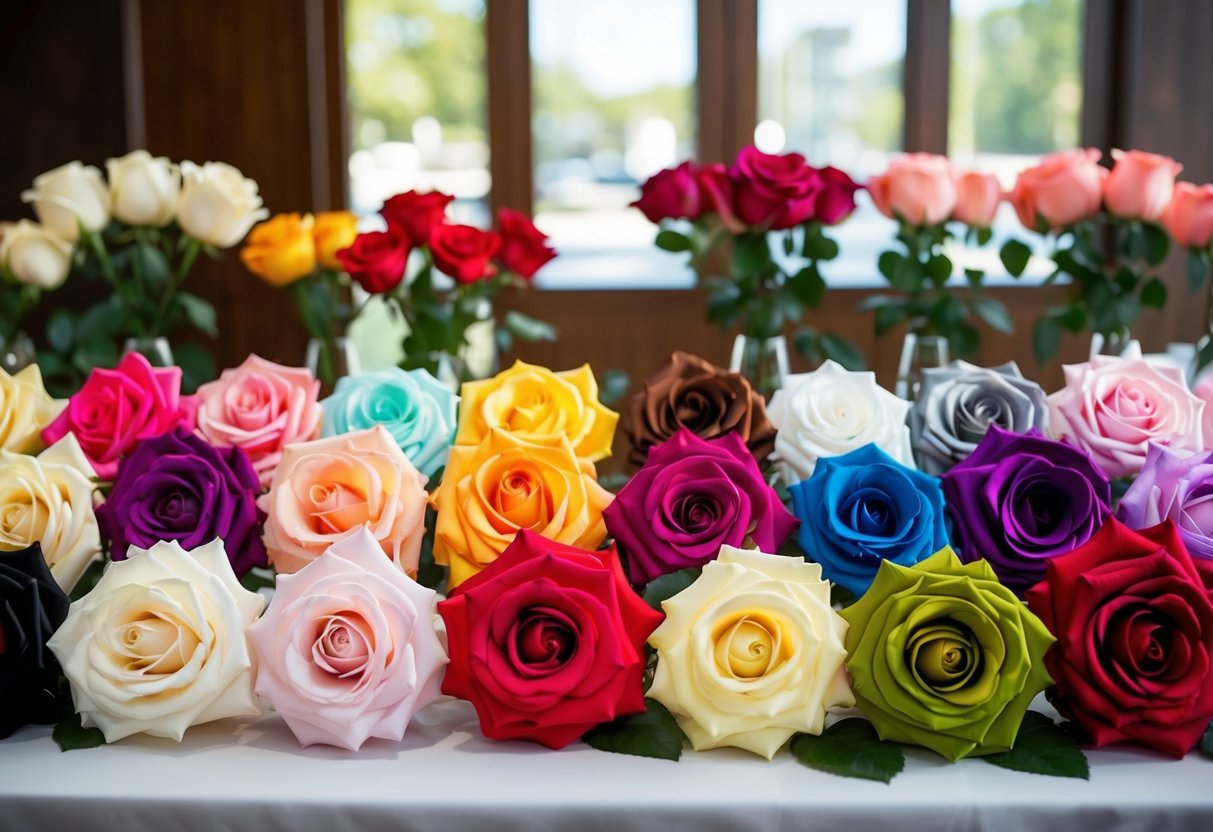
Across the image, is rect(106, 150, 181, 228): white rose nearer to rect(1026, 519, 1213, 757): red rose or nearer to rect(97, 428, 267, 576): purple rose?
rect(97, 428, 267, 576): purple rose

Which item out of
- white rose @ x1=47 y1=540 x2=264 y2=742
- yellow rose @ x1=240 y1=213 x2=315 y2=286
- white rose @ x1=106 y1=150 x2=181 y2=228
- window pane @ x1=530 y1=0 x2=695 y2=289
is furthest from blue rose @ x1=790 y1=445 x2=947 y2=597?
window pane @ x1=530 y1=0 x2=695 y2=289

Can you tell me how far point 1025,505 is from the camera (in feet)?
2.60

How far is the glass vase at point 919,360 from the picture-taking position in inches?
47.6

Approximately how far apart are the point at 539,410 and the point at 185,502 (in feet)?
0.90

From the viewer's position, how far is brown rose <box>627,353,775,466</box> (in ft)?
2.95

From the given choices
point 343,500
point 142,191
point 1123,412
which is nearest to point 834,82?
point 142,191

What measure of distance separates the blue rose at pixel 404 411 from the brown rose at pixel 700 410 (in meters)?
0.16

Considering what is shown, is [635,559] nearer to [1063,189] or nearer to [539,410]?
[539,410]

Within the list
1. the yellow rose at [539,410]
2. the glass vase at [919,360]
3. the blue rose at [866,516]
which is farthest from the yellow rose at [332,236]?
the blue rose at [866,516]

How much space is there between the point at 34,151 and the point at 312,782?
7.98ft

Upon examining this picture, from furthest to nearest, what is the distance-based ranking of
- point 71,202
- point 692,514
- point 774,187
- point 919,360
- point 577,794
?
point 71,202
point 774,187
point 919,360
point 692,514
point 577,794

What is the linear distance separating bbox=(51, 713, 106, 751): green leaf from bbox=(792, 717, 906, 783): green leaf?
17.6 inches

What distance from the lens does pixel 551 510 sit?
2.62 ft

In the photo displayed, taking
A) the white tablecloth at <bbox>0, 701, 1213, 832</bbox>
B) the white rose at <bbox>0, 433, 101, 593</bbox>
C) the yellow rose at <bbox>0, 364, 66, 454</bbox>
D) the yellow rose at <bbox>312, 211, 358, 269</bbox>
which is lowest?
the white tablecloth at <bbox>0, 701, 1213, 832</bbox>
